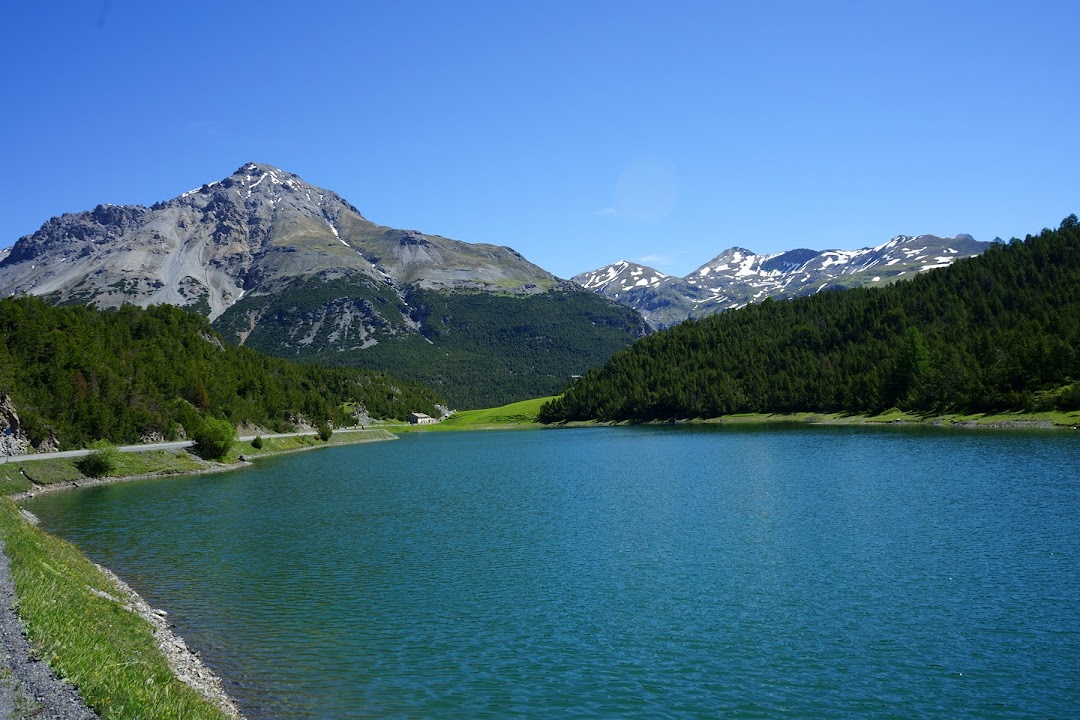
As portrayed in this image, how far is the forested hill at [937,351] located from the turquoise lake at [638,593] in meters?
58.1

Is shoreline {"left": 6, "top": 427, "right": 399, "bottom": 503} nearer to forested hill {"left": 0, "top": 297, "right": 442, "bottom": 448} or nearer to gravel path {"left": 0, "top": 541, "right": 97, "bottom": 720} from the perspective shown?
forested hill {"left": 0, "top": 297, "right": 442, "bottom": 448}

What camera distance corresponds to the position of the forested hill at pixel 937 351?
10875cm

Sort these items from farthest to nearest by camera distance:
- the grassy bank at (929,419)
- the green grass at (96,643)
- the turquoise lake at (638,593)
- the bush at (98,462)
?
1. the grassy bank at (929,419)
2. the bush at (98,462)
3. the turquoise lake at (638,593)
4. the green grass at (96,643)

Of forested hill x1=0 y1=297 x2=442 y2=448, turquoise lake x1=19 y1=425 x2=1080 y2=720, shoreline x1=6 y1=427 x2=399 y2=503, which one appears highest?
forested hill x1=0 y1=297 x2=442 y2=448

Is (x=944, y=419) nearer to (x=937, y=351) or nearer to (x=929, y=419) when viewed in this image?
(x=929, y=419)

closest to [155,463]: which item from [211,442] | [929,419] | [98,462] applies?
[98,462]

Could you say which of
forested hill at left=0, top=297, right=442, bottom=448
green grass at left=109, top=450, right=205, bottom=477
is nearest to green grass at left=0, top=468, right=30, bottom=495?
green grass at left=109, top=450, right=205, bottom=477

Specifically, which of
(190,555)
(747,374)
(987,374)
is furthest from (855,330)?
(190,555)

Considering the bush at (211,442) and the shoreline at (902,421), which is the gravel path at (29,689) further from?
the shoreline at (902,421)

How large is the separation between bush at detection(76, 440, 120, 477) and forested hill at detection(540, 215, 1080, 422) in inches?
4941

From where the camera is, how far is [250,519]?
51.5m

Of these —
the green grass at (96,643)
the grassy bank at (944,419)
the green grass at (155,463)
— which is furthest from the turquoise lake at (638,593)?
the grassy bank at (944,419)

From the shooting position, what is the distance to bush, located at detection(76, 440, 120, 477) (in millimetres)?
77000

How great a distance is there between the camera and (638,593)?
95.7 ft
